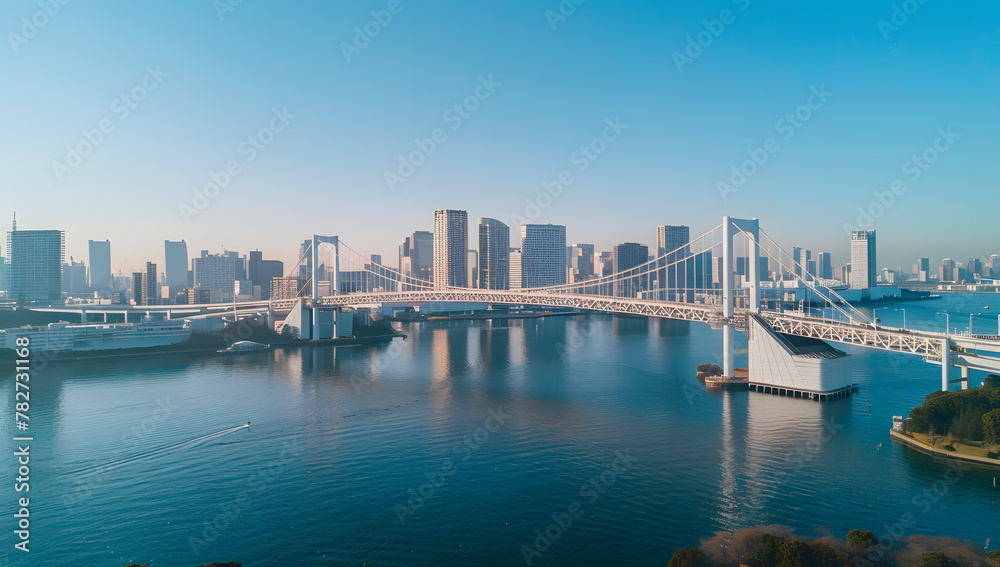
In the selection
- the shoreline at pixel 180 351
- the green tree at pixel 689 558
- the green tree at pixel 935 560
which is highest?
the shoreline at pixel 180 351

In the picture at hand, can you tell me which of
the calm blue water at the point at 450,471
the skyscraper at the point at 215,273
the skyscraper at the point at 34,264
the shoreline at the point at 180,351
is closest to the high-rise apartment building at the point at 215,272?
the skyscraper at the point at 215,273

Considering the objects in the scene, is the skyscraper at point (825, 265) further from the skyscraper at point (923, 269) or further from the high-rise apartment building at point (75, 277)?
the high-rise apartment building at point (75, 277)

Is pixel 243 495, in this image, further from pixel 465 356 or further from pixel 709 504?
pixel 465 356

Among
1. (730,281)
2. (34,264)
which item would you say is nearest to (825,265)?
(730,281)

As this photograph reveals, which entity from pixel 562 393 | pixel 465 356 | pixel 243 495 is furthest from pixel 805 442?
pixel 465 356

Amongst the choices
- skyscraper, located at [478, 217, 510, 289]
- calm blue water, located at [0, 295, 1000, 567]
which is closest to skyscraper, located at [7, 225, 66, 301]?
calm blue water, located at [0, 295, 1000, 567]

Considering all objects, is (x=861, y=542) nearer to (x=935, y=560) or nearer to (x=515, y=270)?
(x=935, y=560)
